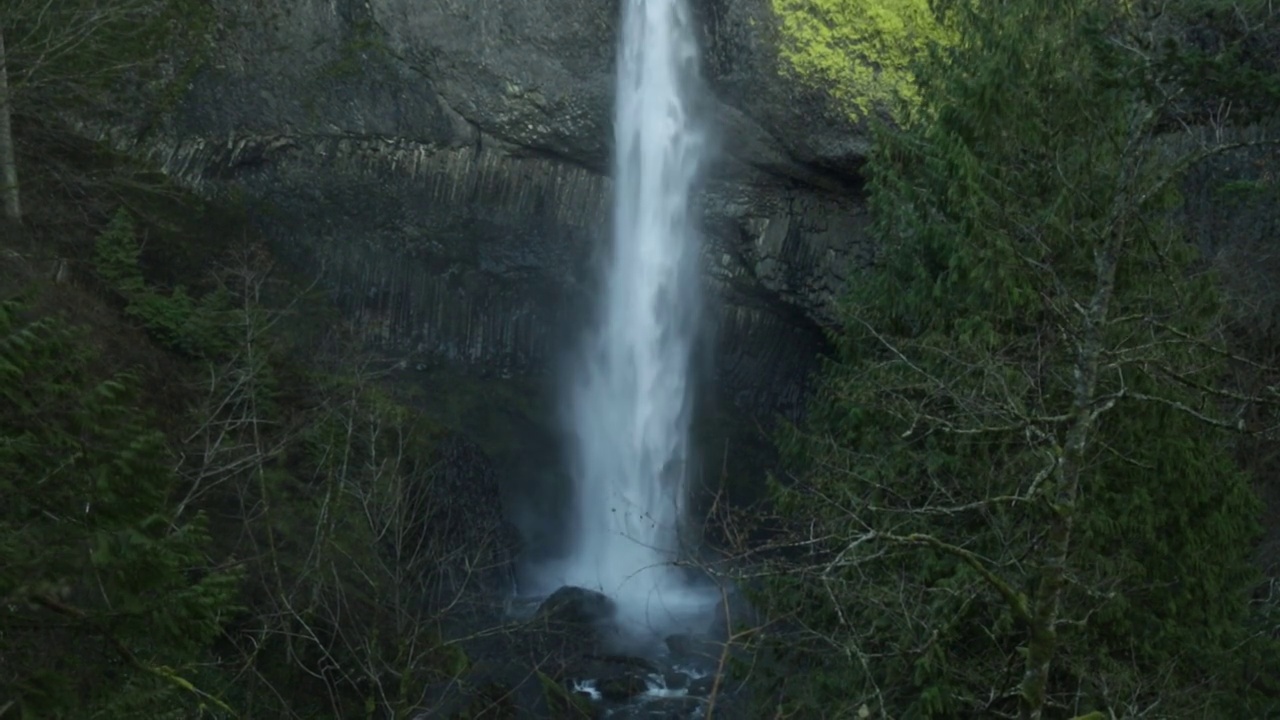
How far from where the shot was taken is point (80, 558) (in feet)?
20.3

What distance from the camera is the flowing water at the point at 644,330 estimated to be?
25.7 m

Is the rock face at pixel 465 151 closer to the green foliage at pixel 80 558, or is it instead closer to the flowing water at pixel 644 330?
the flowing water at pixel 644 330

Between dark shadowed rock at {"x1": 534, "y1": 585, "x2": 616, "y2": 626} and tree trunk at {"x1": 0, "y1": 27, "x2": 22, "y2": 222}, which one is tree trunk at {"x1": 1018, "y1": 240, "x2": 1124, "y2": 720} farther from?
dark shadowed rock at {"x1": 534, "y1": 585, "x2": 616, "y2": 626}

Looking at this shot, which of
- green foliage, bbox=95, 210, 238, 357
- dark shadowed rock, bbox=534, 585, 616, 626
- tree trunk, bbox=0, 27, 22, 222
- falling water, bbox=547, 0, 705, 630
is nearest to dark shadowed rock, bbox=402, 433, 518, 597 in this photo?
dark shadowed rock, bbox=534, 585, 616, 626

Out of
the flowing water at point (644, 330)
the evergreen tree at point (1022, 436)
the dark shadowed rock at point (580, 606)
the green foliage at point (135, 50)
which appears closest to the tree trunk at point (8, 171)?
the green foliage at point (135, 50)

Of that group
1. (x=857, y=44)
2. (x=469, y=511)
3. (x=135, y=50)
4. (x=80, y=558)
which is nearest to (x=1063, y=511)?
(x=80, y=558)

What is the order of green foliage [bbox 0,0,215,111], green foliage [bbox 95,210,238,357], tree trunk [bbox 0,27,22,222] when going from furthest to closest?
green foliage [bbox 0,0,215,111] → green foliage [bbox 95,210,238,357] → tree trunk [bbox 0,27,22,222]

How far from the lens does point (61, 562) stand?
616cm

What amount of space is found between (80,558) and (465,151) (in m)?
20.1

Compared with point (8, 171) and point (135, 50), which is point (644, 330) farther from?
point (8, 171)

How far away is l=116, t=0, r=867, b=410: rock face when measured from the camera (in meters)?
24.6

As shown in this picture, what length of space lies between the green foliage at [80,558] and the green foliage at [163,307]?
9.83 metres

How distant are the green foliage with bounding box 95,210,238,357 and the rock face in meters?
6.39

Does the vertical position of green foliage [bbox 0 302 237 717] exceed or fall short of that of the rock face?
it exceeds it
